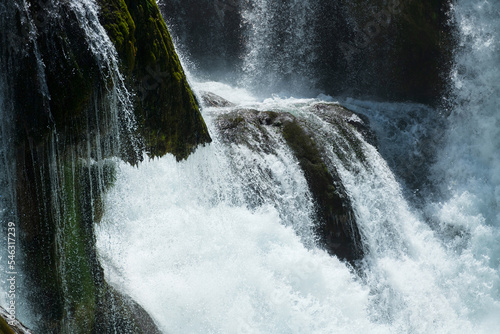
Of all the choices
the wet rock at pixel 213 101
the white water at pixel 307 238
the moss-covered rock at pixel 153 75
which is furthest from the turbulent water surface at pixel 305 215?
the wet rock at pixel 213 101

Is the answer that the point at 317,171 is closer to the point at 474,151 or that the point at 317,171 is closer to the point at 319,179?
the point at 319,179

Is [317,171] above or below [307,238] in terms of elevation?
above

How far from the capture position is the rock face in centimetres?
865

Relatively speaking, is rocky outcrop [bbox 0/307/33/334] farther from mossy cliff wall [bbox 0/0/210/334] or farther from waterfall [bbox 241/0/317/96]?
waterfall [bbox 241/0/317/96]

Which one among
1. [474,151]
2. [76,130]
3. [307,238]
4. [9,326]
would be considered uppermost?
[474,151]

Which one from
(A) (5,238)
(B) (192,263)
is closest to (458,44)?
(B) (192,263)

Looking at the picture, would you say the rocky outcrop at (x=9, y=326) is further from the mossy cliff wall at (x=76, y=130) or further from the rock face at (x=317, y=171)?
the rock face at (x=317, y=171)

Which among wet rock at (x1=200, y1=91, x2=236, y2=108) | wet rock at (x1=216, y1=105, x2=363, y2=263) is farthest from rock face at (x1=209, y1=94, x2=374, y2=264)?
wet rock at (x1=200, y1=91, x2=236, y2=108)

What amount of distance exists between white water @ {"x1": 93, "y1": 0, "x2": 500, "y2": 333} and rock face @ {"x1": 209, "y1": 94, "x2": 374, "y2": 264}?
0.64 feet

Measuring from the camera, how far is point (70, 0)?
5.35 m

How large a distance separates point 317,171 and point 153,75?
354cm

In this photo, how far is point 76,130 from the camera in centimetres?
571

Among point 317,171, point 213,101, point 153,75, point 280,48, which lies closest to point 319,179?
point 317,171

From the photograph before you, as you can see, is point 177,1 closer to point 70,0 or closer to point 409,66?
point 409,66
